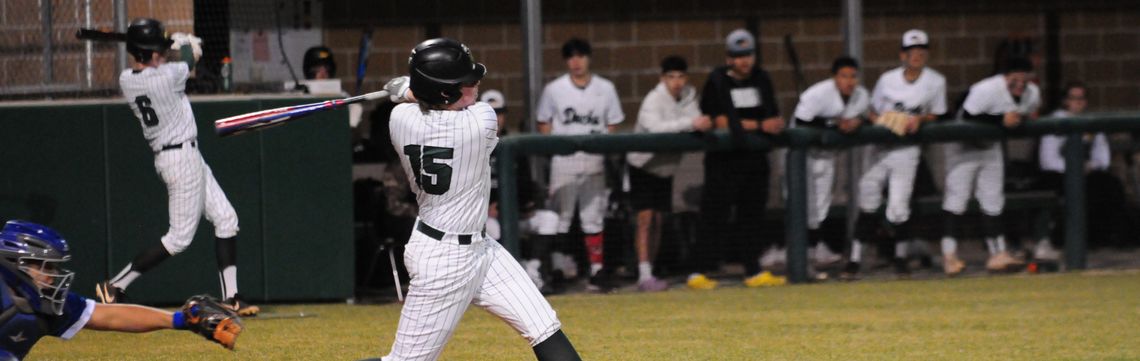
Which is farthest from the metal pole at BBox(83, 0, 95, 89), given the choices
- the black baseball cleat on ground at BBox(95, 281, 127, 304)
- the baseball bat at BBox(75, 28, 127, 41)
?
the black baseball cleat on ground at BBox(95, 281, 127, 304)

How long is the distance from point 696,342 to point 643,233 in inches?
87.0

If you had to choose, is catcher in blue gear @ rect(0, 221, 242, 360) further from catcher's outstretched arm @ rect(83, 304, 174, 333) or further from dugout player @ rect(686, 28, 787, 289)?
dugout player @ rect(686, 28, 787, 289)

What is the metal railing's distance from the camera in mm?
8719

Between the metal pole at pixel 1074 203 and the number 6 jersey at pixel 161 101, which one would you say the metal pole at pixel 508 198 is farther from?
the metal pole at pixel 1074 203

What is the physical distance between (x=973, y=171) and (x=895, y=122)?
26.0 inches

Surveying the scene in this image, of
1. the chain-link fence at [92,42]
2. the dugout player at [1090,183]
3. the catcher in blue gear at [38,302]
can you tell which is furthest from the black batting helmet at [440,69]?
the dugout player at [1090,183]

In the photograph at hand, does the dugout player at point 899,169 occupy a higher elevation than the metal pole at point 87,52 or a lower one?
lower

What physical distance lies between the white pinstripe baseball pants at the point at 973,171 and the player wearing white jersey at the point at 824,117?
0.66 metres

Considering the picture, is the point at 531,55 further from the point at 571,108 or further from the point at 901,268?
the point at 901,268

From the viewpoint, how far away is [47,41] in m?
8.70

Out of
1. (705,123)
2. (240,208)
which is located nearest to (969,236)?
(705,123)

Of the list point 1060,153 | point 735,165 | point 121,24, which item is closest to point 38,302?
point 121,24

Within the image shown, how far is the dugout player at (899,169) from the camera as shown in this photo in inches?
367

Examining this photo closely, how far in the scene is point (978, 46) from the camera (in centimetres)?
1185
